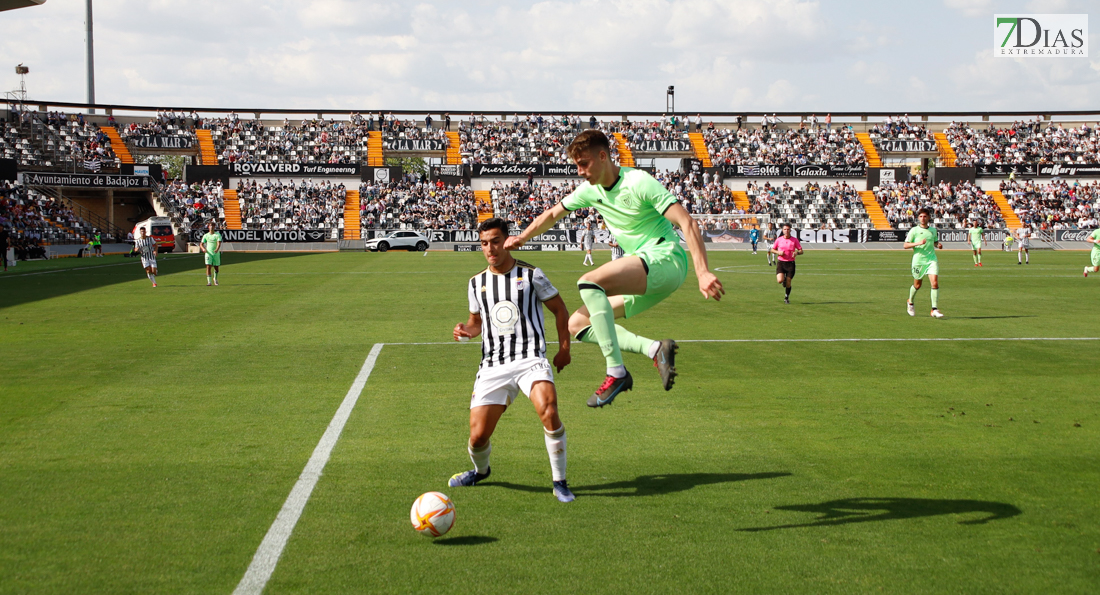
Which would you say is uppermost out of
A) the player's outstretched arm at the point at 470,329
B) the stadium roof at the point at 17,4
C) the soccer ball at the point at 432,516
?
the stadium roof at the point at 17,4

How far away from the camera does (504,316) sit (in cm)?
568

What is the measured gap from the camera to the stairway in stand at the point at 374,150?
65.6 metres

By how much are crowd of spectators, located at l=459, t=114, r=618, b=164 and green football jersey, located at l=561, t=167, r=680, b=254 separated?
60449mm

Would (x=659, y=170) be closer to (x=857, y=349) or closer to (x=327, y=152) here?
(x=327, y=152)

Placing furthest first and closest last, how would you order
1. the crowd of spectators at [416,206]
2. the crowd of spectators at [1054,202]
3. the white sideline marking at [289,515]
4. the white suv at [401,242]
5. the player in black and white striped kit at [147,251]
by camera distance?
the crowd of spectators at [416,206] < the crowd of spectators at [1054,202] < the white suv at [401,242] < the player in black and white striped kit at [147,251] < the white sideline marking at [289,515]

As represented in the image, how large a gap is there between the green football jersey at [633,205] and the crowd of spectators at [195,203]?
54.8m

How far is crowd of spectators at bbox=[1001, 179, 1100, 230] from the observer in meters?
59.1

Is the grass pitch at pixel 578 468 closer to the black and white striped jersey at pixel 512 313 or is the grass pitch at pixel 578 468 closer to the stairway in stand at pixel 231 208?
the black and white striped jersey at pixel 512 313

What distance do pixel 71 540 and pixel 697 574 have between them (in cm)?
352

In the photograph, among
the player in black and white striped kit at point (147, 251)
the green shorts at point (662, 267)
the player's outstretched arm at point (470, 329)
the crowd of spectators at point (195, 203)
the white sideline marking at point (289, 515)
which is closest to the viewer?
the white sideline marking at point (289, 515)

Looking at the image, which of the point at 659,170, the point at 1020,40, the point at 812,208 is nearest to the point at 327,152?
the point at 659,170

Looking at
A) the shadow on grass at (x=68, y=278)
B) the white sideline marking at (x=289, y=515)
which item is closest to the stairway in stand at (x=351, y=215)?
the shadow on grass at (x=68, y=278)

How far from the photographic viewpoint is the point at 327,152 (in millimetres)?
66125

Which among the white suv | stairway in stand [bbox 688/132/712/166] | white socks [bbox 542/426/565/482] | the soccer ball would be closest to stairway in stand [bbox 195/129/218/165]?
the white suv
